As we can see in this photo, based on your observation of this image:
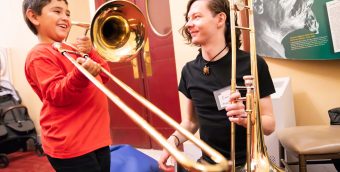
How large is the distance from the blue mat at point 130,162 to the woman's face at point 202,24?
0.91m

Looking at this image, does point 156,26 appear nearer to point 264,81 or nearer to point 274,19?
point 274,19

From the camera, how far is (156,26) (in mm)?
2791

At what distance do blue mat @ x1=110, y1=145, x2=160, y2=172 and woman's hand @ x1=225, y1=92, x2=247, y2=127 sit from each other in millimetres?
1026

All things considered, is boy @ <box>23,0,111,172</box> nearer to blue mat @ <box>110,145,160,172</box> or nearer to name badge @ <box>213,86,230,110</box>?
name badge @ <box>213,86,230,110</box>

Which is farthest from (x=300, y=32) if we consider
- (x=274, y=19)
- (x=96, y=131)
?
(x=96, y=131)

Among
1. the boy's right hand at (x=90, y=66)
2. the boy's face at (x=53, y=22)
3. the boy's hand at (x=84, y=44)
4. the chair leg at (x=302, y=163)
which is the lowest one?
A: the chair leg at (x=302, y=163)

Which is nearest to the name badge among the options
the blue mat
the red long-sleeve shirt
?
the red long-sleeve shirt

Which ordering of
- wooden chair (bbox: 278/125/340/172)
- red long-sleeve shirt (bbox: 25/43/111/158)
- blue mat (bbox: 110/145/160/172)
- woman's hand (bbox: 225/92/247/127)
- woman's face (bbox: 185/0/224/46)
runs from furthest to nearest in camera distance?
blue mat (bbox: 110/145/160/172) < wooden chair (bbox: 278/125/340/172) < woman's face (bbox: 185/0/224/46) < red long-sleeve shirt (bbox: 25/43/111/158) < woman's hand (bbox: 225/92/247/127)

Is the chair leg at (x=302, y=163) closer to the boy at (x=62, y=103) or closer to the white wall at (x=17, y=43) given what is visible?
the boy at (x=62, y=103)

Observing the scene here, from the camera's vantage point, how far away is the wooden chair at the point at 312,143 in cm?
125

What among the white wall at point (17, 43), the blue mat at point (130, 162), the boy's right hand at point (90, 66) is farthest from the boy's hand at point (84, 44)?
the white wall at point (17, 43)

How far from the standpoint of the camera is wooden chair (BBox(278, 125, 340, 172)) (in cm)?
125

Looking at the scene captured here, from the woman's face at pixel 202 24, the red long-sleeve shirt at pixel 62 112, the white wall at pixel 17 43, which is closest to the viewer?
the red long-sleeve shirt at pixel 62 112

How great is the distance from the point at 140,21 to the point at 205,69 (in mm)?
307
